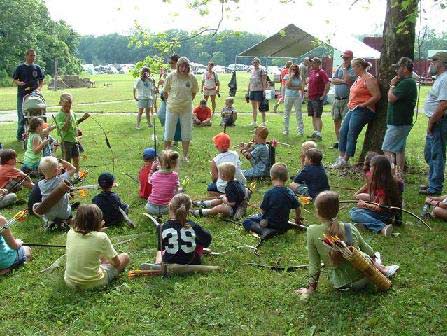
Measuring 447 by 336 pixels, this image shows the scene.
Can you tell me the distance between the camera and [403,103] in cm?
782

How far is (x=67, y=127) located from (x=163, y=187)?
2.80 meters

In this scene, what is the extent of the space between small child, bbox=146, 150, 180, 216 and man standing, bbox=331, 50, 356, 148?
568 cm

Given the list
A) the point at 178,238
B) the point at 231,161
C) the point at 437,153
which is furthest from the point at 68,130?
the point at 437,153

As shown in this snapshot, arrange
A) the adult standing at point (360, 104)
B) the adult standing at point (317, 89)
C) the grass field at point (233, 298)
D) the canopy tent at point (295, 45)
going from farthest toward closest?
the canopy tent at point (295, 45) < the adult standing at point (317, 89) < the adult standing at point (360, 104) < the grass field at point (233, 298)

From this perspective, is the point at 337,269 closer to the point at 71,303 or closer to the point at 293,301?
the point at 293,301

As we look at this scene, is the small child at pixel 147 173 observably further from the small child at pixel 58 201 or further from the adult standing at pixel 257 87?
the adult standing at pixel 257 87

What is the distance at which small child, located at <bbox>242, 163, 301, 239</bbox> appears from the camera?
5984 millimetres

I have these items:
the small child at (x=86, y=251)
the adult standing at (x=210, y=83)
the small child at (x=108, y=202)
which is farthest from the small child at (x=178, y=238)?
the adult standing at (x=210, y=83)

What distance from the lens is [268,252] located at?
5.66 meters

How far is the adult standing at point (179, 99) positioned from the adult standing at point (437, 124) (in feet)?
13.7

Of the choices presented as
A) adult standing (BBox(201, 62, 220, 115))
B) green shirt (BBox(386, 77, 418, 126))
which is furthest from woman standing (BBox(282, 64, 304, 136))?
green shirt (BBox(386, 77, 418, 126))

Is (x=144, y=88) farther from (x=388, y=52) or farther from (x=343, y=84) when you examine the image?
(x=388, y=52)

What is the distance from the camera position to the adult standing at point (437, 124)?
7.30 metres

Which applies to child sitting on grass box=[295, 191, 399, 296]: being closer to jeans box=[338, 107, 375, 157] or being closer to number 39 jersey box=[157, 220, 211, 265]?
number 39 jersey box=[157, 220, 211, 265]
